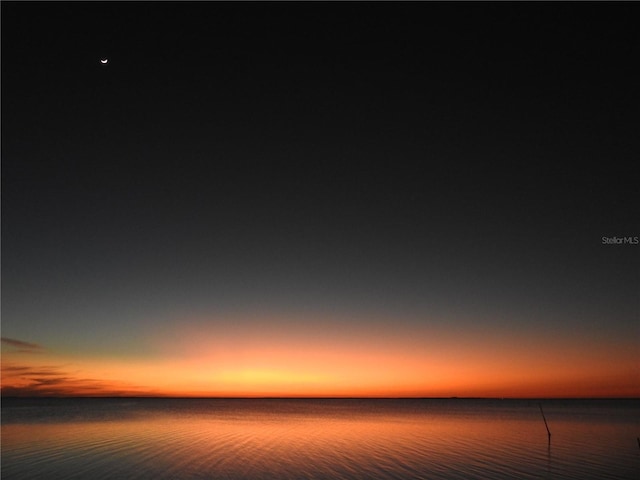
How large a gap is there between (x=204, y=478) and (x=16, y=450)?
44.4ft

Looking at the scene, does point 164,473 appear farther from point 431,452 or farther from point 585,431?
point 585,431

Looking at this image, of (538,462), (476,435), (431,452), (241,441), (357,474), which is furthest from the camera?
(476,435)

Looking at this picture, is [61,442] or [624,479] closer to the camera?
[624,479]

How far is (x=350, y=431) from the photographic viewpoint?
4884cm

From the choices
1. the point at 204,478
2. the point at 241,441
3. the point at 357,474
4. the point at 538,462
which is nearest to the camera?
the point at 204,478

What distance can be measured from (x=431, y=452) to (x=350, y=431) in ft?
53.8

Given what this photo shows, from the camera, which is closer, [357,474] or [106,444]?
[357,474]

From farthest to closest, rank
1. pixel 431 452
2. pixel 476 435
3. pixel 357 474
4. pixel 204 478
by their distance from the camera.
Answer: pixel 476 435 → pixel 431 452 → pixel 357 474 → pixel 204 478

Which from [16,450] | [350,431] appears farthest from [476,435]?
[16,450]

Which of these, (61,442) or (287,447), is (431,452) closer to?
(287,447)

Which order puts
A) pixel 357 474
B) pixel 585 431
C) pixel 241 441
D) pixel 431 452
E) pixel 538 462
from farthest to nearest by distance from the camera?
pixel 585 431, pixel 241 441, pixel 431 452, pixel 538 462, pixel 357 474

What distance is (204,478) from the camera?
23.2 meters

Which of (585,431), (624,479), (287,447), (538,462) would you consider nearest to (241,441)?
(287,447)

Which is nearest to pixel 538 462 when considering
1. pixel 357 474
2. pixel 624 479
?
pixel 624 479
